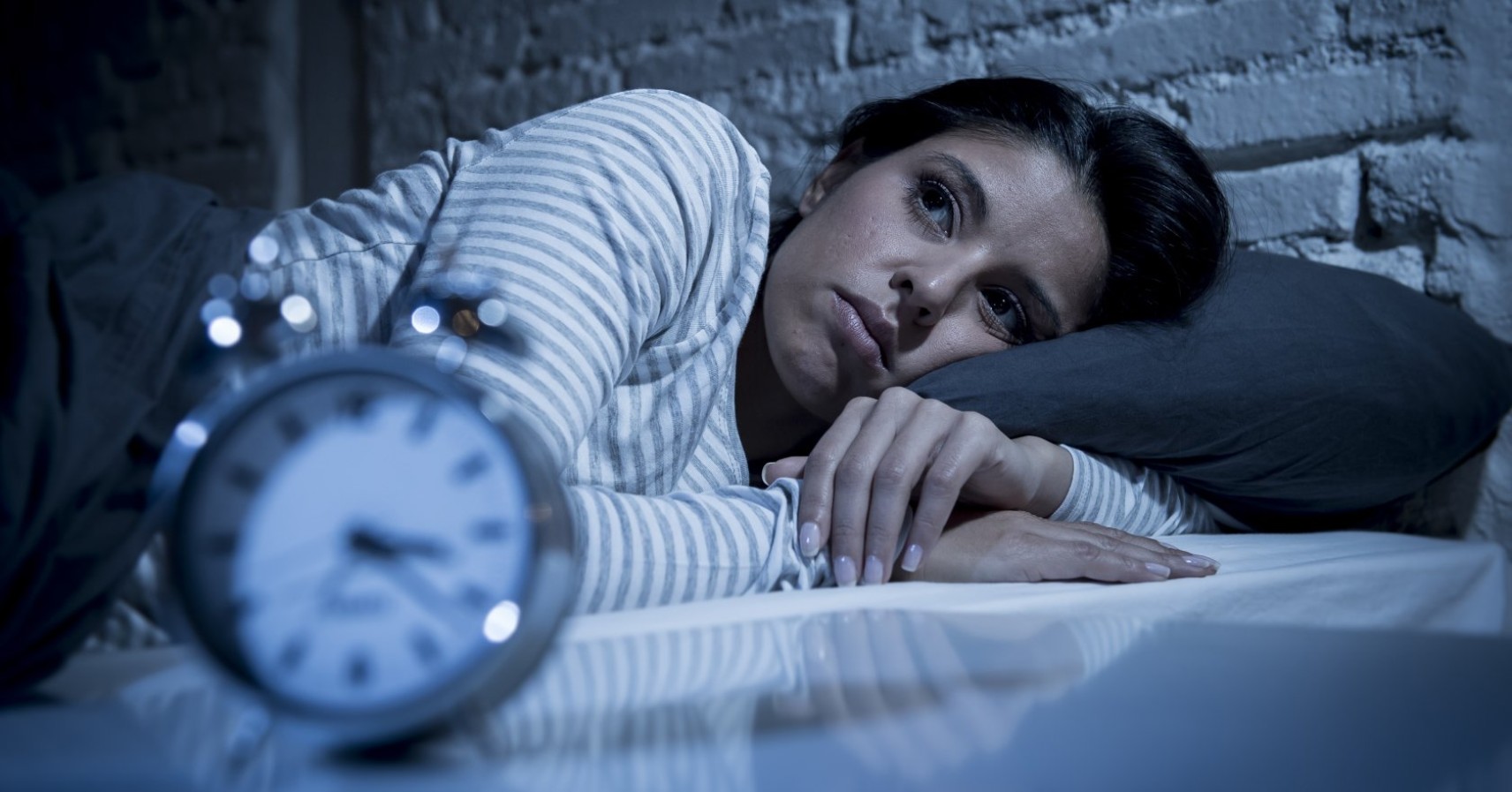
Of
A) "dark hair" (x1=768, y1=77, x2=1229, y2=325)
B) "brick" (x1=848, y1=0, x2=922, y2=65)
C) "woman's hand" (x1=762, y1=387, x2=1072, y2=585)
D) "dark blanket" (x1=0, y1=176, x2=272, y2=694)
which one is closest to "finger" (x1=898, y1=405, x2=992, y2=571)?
"woman's hand" (x1=762, y1=387, x2=1072, y2=585)

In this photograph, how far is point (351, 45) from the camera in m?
2.18

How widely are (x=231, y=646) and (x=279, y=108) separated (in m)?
2.16

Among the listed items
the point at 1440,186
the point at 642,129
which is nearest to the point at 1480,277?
the point at 1440,186

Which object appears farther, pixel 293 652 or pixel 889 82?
pixel 889 82

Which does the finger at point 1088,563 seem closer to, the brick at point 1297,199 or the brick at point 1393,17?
the brick at point 1297,199

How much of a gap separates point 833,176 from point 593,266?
58 cm

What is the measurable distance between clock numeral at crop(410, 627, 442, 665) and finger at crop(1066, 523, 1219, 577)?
23.7 inches

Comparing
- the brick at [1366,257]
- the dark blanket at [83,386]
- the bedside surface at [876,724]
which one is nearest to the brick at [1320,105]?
the brick at [1366,257]

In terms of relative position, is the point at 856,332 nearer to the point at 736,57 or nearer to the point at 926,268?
the point at 926,268

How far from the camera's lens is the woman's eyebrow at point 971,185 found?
1.02 meters

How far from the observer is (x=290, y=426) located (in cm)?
31

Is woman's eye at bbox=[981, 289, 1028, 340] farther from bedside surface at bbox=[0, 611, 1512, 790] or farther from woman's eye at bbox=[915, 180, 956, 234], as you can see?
bedside surface at bbox=[0, 611, 1512, 790]

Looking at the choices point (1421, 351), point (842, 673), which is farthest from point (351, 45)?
point (842, 673)

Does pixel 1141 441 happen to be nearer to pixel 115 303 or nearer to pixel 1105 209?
pixel 1105 209
